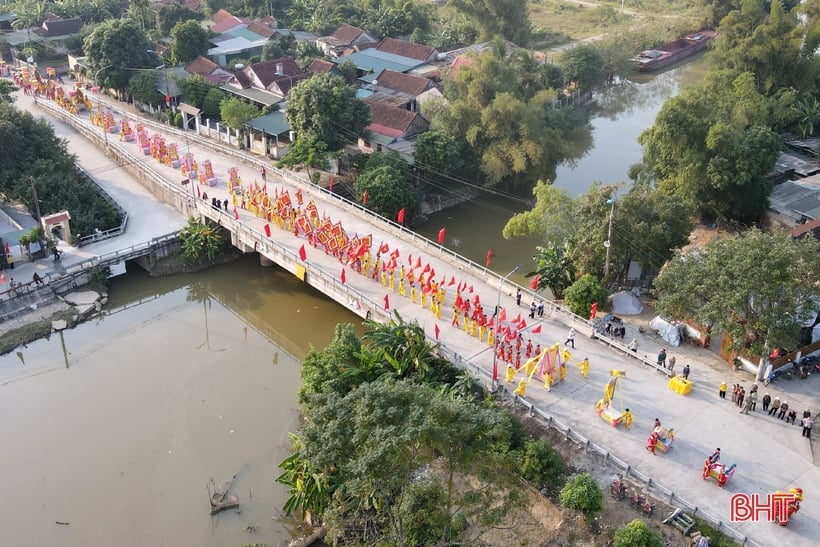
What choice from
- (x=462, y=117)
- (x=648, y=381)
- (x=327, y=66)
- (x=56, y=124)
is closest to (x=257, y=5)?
(x=327, y=66)

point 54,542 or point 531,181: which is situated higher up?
point 531,181

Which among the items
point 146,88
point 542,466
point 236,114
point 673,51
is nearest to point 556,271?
point 542,466

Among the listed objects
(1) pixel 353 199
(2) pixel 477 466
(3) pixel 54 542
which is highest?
(2) pixel 477 466

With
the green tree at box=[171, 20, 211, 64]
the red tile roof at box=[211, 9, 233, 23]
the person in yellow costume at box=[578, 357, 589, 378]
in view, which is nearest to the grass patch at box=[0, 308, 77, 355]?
the person in yellow costume at box=[578, 357, 589, 378]

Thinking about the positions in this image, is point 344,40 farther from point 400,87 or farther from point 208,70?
point 400,87

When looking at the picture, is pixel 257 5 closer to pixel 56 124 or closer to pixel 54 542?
pixel 56 124

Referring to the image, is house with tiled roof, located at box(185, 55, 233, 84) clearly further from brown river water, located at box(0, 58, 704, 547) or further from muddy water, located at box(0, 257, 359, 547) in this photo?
muddy water, located at box(0, 257, 359, 547)
